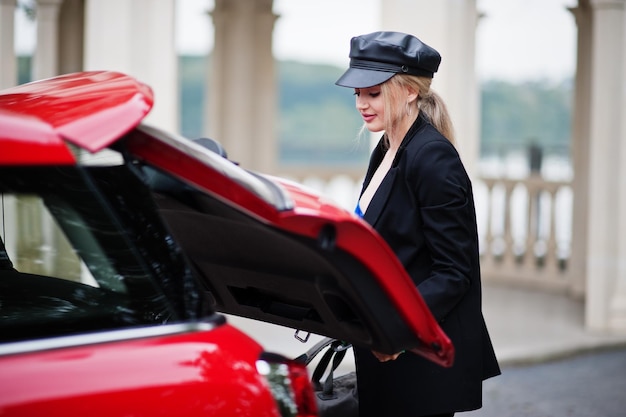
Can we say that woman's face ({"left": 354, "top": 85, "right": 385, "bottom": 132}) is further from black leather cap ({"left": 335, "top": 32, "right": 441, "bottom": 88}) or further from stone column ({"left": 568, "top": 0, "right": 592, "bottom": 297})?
stone column ({"left": 568, "top": 0, "right": 592, "bottom": 297})

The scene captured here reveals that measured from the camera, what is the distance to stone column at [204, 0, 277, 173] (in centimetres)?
1180

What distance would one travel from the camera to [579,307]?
10172 mm

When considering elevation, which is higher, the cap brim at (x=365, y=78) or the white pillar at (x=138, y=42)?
the white pillar at (x=138, y=42)

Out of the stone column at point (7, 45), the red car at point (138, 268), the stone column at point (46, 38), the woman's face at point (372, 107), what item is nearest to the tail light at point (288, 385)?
the red car at point (138, 268)

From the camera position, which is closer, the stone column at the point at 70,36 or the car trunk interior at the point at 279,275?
the car trunk interior at the point at 279,275

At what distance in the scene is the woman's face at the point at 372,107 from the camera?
10.1ft

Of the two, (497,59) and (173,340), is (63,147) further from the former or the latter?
(497,59)

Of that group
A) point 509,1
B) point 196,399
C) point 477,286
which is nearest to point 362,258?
point 196,399

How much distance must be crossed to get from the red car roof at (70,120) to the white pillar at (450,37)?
4860 mm

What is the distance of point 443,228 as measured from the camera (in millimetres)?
2883

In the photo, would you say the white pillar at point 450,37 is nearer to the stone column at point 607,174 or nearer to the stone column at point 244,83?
the stone column at point 607,174

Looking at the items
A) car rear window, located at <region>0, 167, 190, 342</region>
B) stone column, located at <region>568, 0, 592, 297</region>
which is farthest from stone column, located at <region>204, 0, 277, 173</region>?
car rear window, located at <region>0, 167, 190, 342</region>

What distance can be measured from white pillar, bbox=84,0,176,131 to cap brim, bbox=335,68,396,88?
164 inches

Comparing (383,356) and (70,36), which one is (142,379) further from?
(70,36)
